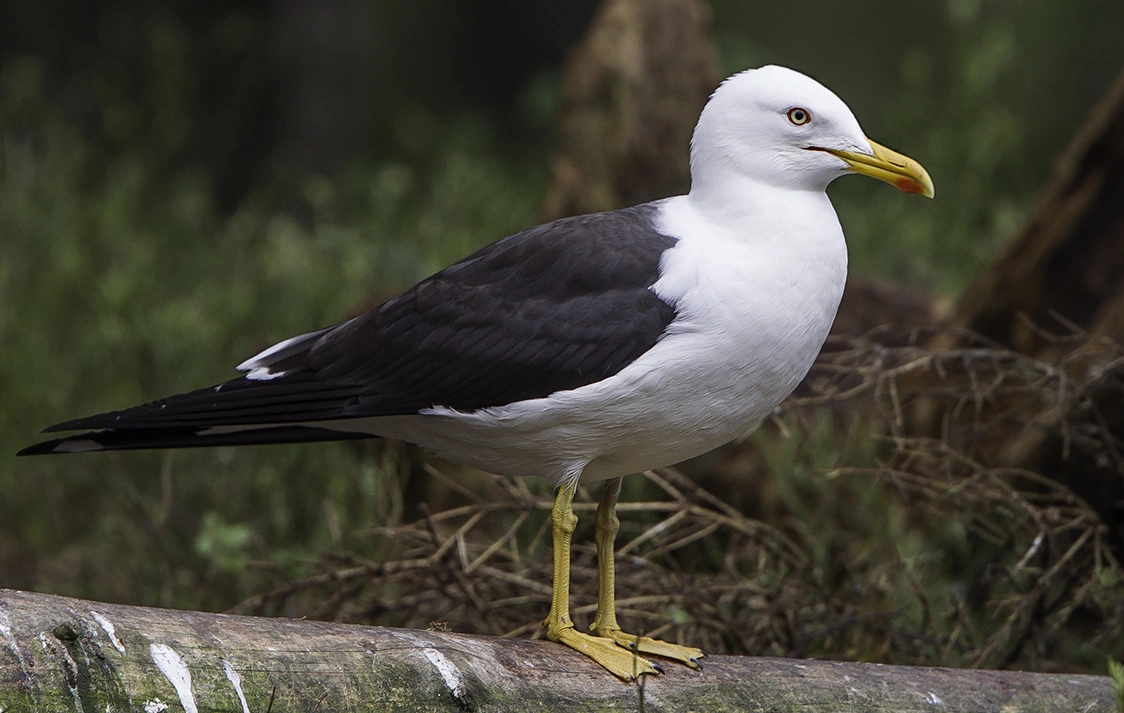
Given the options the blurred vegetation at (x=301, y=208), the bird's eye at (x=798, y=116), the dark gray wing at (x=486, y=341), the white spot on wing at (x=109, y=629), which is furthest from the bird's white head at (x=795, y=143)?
the white spot on wing at (x=109, y=629)

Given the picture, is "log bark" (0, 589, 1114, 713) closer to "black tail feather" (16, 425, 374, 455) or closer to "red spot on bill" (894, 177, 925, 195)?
"black tail feather" (16, 425, 374, 455)

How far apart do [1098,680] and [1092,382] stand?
947mm

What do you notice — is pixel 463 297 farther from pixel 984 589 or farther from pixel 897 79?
pixel 897 79

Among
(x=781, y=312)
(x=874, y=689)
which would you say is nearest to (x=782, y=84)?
(x=781, y=312)

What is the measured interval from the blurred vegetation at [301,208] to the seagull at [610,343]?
0.88m

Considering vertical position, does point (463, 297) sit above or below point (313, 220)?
below

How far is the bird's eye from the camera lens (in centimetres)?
290

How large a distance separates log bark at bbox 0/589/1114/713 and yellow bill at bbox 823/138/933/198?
1.07m

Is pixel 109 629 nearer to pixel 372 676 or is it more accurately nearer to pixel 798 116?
pixel 372 676

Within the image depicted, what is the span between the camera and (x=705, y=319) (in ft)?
8.74

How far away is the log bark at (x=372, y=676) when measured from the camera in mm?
2074

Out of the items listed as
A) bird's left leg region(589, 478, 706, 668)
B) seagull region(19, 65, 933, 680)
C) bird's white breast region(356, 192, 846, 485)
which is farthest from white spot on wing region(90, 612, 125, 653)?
bird's left leg region(589, 478, 706, 668)

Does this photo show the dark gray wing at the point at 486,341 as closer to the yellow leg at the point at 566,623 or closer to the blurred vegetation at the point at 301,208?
the yellow leg at the point at 566,623

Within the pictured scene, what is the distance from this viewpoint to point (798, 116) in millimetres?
2904
